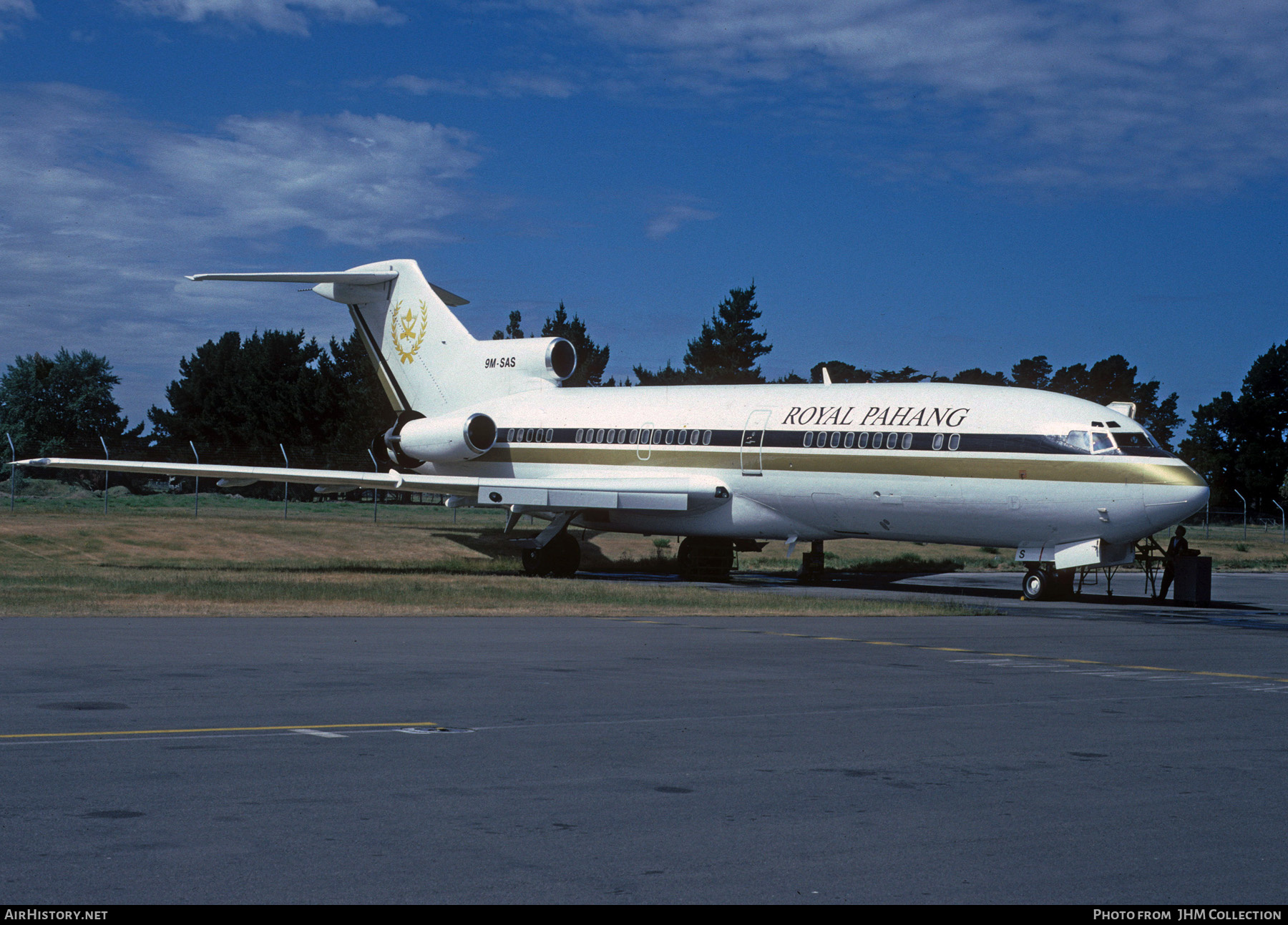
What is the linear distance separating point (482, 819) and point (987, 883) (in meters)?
2.47

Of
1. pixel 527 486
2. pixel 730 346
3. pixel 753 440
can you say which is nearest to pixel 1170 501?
pixel 753 440

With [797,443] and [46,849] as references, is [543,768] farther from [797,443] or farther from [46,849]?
[797,443]

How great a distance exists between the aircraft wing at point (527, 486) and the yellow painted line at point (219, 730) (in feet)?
66.1

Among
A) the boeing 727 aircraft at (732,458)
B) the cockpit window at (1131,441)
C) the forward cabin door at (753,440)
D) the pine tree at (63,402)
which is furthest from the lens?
the pine tree at (63,402)

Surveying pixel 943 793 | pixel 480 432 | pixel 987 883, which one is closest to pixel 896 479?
pixel 480 432

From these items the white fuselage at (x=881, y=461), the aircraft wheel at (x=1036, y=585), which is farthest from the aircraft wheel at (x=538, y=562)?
the aircraft wheel at (x=1036, y=585)

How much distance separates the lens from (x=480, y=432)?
34.4 metres

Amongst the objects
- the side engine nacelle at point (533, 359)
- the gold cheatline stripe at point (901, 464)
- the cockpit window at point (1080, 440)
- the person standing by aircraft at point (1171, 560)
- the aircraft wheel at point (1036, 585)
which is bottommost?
the aircraft wheel at point (1036, 585)

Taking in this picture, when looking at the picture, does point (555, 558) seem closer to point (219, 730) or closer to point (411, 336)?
point (411, 336)

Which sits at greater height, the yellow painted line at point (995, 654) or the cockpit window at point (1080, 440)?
the cockpit window at point (1080, 440)

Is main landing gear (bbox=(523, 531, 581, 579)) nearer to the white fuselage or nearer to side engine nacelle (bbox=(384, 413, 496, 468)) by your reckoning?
the white fuselage

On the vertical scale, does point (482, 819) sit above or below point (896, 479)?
below

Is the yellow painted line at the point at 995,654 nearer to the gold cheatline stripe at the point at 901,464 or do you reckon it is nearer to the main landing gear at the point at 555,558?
the gold cheatline stripe at the point at 901,464

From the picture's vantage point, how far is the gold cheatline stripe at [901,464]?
2444cm
